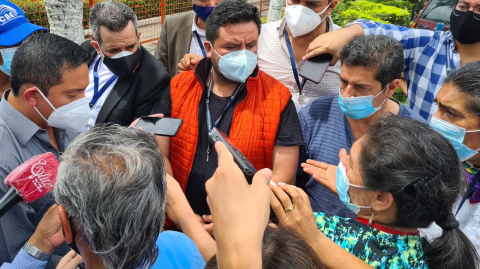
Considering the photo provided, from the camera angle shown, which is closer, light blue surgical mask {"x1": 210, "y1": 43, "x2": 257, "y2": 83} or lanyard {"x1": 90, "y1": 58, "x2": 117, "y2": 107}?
light blue surgical mask {"x1": 210, "y1": 43, "x2": 257, "y2": 83}

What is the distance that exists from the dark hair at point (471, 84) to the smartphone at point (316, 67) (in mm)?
867

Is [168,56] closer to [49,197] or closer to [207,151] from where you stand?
[207,151]

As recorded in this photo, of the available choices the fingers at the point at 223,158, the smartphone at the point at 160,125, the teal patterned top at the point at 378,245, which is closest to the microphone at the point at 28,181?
the smartphone at the point at 160,125

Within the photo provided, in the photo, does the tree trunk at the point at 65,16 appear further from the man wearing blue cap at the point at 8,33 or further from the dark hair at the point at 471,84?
the dark hair at the point at 471,84

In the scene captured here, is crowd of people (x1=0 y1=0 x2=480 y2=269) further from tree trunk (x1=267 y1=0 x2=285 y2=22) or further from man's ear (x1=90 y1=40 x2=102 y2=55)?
tree trunk (x1=267 y1=0 x2=285 y2=22)

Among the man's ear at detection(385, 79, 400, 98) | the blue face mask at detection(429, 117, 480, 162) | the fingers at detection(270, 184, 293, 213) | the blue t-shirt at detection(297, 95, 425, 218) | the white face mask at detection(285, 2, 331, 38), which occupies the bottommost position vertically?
the blue t-shirt at detection(297, 95, 425, 218)

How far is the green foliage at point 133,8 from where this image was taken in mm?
6361

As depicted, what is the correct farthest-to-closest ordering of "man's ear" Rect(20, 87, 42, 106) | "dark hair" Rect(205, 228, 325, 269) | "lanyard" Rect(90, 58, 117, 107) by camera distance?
"lanyard" Rect(90, 58, 117, 107) → "man's ear" Rect(20, 87, 42, 106) → "dark hair" Rect(205, 228, 325, 269)

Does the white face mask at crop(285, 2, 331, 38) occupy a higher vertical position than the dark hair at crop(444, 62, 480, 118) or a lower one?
higher

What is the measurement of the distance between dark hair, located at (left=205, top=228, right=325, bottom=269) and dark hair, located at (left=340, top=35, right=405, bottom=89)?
164 cm

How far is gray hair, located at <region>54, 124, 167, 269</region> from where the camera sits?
3.99ft

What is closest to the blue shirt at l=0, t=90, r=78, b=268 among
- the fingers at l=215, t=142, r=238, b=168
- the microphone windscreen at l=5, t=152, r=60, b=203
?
the microphone windscreen at l=5, t=152, r=60, b=203

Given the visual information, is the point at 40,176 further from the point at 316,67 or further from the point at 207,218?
the point at 316,67

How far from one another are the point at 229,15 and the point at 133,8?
21.4 feet
